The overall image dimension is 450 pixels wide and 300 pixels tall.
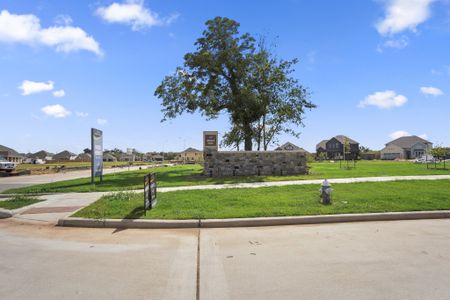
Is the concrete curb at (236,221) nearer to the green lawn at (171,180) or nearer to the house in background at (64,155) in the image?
the green lawn at (171,180)

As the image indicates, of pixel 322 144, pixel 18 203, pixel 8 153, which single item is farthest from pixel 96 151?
pixel 322 144

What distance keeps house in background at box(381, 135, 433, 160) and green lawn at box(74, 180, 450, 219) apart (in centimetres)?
9452

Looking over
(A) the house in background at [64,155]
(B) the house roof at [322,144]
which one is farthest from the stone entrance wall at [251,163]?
(A) the house in background at [64,155]

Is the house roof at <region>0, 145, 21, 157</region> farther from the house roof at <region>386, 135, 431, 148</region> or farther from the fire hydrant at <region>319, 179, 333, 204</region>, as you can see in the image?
the house roof at <region>386, 135, 431, 148</region>

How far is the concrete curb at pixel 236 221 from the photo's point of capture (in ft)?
26.1

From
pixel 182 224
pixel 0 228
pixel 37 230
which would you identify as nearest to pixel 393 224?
pixel 182 224

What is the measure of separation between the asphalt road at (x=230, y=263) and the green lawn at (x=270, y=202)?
1.02 meters

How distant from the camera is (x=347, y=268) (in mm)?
4926

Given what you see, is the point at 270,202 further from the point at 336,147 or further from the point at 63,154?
the point at 63,154

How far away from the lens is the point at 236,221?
8.03 m

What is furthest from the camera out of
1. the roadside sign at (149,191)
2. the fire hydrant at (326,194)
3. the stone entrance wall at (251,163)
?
the stone entrance wall at (251,163)

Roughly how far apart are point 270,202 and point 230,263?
496cm

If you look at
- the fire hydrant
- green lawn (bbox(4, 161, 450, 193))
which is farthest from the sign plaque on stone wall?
the fire hydrant

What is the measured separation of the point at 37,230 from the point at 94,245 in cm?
226
